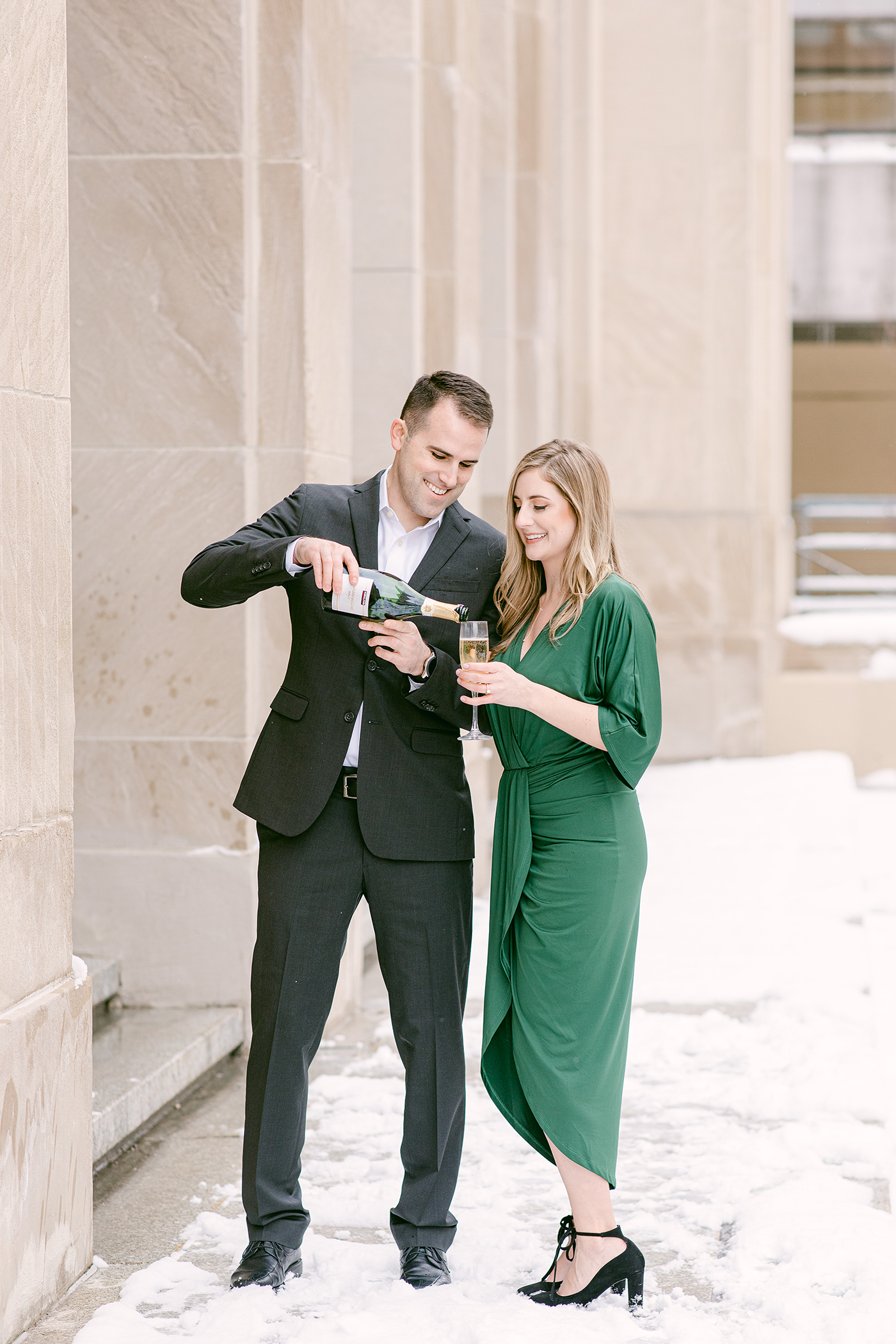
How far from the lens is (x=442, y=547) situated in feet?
12.4

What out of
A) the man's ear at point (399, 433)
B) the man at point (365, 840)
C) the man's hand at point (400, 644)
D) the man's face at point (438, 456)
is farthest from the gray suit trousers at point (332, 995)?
the man's ear at point (399, 433)

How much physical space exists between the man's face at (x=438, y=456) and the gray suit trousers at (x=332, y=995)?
737 mm

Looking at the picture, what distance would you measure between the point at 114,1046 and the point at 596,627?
2655 mm

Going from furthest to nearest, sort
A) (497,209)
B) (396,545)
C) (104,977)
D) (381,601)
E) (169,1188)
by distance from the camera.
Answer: (497,209), (104,977), (169,1188), (396,545), (381,601)

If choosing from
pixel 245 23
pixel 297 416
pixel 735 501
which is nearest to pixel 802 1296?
pixel 297 416

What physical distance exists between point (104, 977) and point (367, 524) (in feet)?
8.67

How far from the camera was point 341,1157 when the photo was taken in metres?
4.79

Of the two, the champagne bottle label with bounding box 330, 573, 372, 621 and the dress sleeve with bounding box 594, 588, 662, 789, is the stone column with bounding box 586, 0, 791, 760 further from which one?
the champagne bottle label with bounding box 330, 573, 372, 621

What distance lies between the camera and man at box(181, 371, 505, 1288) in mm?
3697

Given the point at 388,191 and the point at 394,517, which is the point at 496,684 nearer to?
the point at 394,517

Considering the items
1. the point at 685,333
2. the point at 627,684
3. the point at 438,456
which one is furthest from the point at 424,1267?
the point at 685,333

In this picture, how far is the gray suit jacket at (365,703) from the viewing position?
145 inches

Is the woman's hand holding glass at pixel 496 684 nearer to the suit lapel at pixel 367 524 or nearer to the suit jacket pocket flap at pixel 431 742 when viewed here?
the suit jacket pocket flap at pixel 431 742

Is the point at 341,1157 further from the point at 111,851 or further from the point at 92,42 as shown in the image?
the point at 92,42
